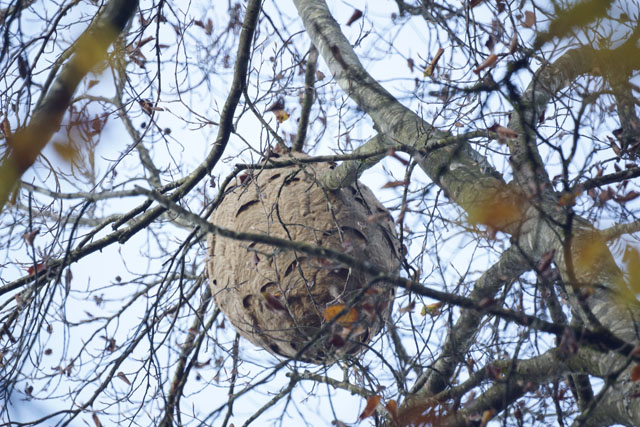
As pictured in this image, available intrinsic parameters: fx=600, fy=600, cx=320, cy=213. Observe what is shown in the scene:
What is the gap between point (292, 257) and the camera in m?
2.92

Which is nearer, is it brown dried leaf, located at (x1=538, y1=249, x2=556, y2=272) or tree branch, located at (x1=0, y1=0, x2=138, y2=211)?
tree branch, located at (x1=0, y1=0, x2=138, y2=211)

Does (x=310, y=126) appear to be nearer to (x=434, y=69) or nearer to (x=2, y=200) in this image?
(x=434, y=69)

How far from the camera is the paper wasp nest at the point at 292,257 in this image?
2.85m

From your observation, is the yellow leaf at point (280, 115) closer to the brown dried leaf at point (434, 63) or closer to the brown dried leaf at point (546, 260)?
the brown dried leaf at point (434, 63)

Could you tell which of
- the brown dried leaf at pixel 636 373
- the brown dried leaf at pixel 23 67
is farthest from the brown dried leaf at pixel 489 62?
the brown dried leaf at pixel 23 67

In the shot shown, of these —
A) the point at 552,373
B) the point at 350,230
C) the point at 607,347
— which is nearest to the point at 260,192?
the point at 350,230

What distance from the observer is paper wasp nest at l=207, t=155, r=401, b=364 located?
9.35ft

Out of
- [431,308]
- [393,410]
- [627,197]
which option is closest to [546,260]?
[627,197]

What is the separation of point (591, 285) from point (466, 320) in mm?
1132

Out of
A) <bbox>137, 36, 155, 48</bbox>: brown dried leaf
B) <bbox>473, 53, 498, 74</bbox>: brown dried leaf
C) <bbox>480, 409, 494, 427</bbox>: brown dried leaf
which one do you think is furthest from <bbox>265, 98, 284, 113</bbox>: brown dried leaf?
<bbox>480, 409, 494, 427</bbox>: brown dried leaf

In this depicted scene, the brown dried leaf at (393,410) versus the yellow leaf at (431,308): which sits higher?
the yellow leaf at (431,308)

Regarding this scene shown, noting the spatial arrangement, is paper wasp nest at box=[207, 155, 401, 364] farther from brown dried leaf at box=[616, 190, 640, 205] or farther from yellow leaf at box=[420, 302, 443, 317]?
brown dried leaf at box=[616, 190, 640, 205]

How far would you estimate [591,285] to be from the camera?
1677 millimetres

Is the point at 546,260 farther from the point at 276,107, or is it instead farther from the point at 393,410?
the point at 276,107
